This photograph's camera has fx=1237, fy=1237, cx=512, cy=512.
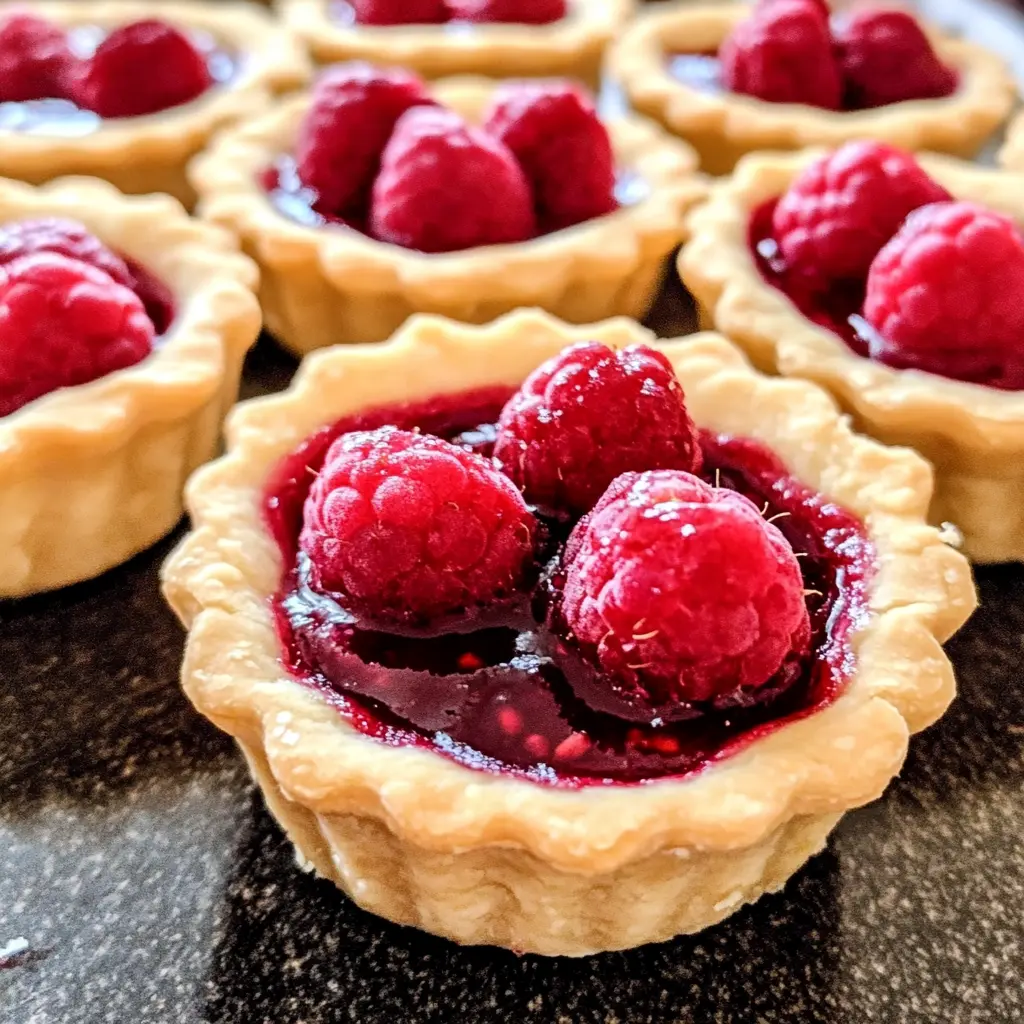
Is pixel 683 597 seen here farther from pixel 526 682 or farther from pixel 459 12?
pixel 459 12

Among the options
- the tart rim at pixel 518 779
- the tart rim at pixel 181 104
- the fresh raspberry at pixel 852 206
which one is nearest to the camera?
the tart rim at pixel 518 779

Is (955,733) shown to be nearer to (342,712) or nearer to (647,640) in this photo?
(647,640)

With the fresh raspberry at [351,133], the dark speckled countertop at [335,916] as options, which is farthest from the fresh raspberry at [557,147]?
the dark speckled countertop at [335,916]

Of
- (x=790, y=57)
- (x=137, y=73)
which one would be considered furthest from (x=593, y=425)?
(x=137, y=73)

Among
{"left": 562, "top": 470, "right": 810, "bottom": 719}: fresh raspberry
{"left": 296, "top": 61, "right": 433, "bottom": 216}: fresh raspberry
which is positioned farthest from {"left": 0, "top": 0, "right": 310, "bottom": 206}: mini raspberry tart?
{"left": 562, "top": 470, "right": 810, "bottom": 719}: fresh raspberry

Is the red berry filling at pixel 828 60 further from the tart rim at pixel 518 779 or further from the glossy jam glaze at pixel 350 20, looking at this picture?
the tart rim at pixel 518 779

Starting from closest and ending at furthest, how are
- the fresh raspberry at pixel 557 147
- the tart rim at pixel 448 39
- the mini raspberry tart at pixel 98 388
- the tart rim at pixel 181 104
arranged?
the mini raspberry tart at pixel 98 388
the fresh raspberry at pixel 557 147
the tart rim at pixel 181 104
the tart rim at pixel 448 39
